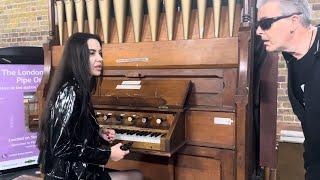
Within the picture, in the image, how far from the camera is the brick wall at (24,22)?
5.07 metres

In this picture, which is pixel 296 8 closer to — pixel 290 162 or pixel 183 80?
pixel 183 80

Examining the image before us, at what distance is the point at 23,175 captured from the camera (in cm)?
392

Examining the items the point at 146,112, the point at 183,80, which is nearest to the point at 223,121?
the point at 183,80

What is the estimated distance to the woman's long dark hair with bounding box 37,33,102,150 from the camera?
2027mm

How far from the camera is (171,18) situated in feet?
8.50

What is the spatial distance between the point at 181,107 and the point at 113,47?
808 millimetres

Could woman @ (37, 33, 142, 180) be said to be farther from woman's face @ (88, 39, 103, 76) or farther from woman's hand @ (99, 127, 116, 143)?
woman's hand @ (99, 127, 116, 143)

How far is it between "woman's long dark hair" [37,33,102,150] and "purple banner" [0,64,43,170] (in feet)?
6.83

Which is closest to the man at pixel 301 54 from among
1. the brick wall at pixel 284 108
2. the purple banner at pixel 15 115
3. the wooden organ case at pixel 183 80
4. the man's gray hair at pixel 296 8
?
the man's gray hair at pixel 296 8

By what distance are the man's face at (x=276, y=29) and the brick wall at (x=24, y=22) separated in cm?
412

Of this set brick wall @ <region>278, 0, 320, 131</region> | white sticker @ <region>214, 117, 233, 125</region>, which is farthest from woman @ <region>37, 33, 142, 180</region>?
brick wall @ <region>278, 0, 320, 131</region>

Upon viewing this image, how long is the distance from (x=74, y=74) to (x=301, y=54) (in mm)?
1284

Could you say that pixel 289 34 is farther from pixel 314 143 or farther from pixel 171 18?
pixel 171 18

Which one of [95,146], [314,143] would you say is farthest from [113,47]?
[314,143]
